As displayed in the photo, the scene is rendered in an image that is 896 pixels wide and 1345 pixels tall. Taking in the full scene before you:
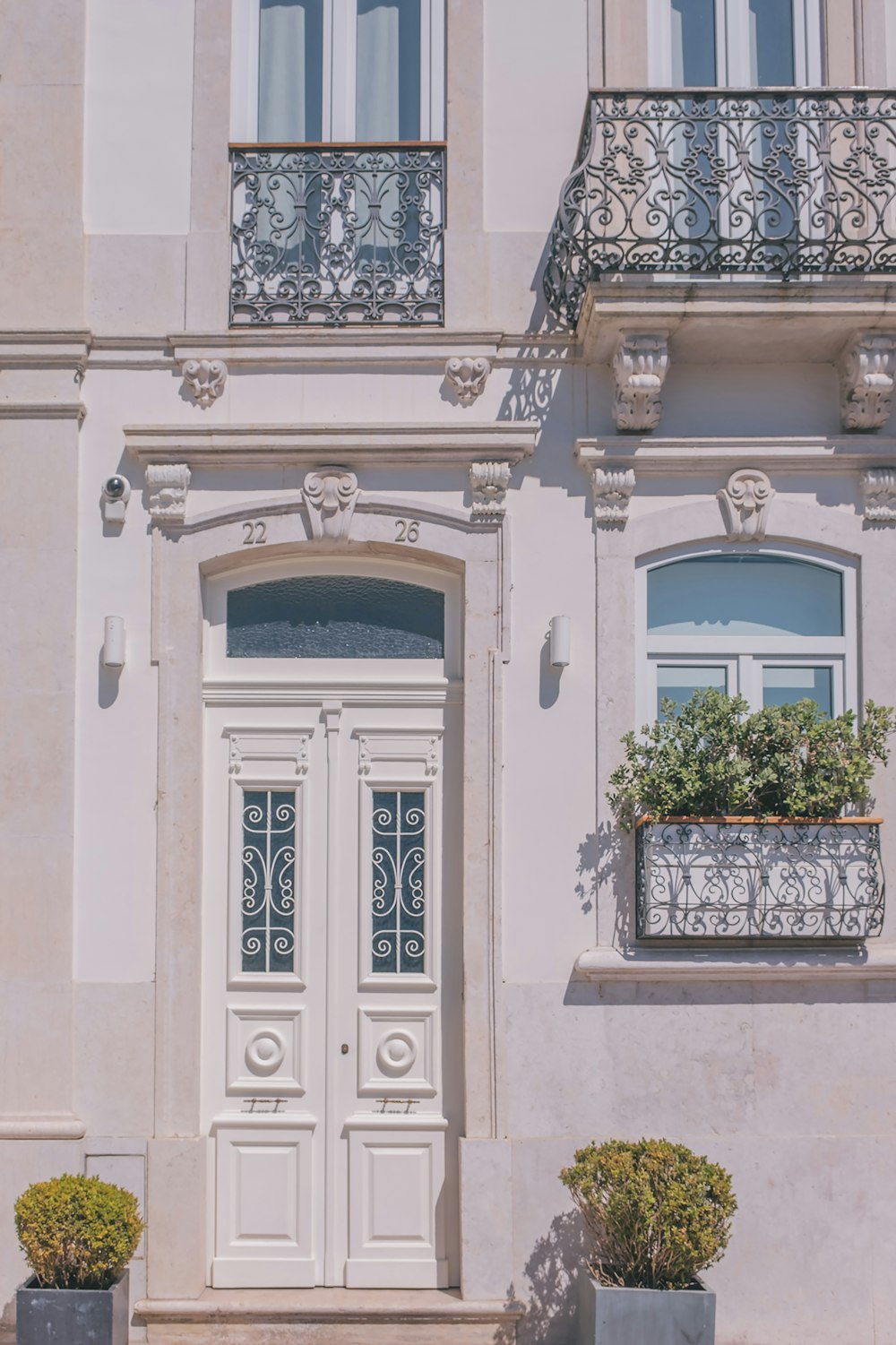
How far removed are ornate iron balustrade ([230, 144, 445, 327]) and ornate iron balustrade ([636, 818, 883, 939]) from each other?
9.61ft

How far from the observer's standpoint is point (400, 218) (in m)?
7.92

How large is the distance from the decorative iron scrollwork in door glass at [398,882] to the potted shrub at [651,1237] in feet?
4.55

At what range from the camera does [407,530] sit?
7.83 meters

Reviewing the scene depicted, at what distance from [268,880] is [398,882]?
25.3 inches

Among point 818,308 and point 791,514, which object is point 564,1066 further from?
point 818,308

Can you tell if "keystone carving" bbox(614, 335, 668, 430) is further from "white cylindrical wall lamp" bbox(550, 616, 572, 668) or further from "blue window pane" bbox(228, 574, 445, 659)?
"blue window pane" bbox(228, 574, 445, 659)

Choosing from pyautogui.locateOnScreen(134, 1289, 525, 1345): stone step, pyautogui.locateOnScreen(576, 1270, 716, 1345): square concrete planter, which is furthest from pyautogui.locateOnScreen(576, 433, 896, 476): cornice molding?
pyautogui.locateOnScreen(134, 1289, 525, 1345): stone step

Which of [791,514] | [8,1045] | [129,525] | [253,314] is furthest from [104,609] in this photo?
[791,514]

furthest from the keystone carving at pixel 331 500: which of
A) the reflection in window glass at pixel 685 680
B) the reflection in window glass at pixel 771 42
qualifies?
the reflection in window glass at pixel 771 42

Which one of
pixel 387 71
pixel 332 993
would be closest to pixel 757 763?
pixel 332 993

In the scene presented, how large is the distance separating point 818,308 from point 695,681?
1.88m

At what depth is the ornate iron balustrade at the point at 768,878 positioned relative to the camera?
7.36m

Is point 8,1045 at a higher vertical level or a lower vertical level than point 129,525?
lower

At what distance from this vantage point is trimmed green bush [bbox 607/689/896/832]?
7.36 m
